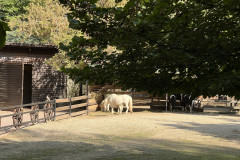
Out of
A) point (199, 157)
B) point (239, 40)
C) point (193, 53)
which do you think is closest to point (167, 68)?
point (193, 53)

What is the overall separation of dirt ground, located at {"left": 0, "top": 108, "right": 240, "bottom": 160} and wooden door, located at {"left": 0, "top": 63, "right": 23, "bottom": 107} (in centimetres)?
644

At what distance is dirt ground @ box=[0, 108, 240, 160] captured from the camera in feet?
30.4

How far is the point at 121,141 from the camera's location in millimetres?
11602

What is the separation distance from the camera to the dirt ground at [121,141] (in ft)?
30.4

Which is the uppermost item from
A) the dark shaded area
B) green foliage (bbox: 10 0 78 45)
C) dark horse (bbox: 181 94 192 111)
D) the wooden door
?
green foliage (bbox: 10 0 78 45)

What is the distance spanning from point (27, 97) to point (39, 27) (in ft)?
18.6

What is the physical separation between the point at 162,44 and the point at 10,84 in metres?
18.5

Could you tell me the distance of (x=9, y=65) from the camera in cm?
2227

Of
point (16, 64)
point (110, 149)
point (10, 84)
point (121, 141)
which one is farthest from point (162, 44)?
point (10, 84)

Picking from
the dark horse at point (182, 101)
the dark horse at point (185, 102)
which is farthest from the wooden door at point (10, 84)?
the dark horse at point (185, 102)

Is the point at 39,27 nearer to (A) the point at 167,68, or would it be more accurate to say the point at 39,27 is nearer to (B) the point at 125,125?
(B) the point at 125,125

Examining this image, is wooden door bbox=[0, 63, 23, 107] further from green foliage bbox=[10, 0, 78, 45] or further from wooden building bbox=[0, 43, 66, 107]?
green foliage bbox=[10, 0, 78, 45]

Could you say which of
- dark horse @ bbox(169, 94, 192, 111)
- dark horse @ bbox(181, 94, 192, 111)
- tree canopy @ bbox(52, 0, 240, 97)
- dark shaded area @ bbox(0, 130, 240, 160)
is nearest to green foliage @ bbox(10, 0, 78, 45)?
dark horse @ bbox(169, 94, 192, 111)

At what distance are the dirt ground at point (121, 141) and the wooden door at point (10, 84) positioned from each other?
644cm
